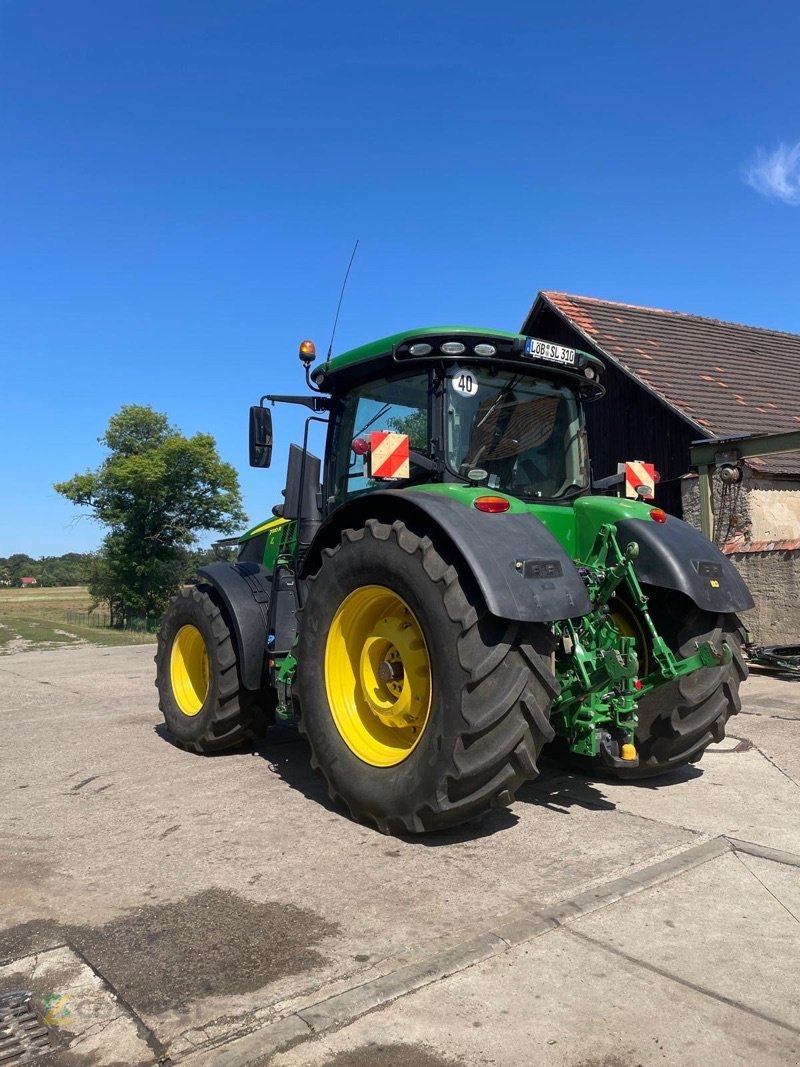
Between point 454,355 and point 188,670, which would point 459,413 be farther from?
point 188,670

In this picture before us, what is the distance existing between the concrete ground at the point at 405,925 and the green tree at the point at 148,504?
36.7 meters

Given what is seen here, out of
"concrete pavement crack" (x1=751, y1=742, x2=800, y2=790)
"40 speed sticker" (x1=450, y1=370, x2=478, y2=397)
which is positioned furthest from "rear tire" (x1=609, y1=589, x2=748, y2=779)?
"40 speed sticker" (x1=450, y1=370, x2=478, y2=397)

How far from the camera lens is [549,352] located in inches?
180

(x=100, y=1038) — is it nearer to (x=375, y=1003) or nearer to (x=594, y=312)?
(x=375, y=1003)

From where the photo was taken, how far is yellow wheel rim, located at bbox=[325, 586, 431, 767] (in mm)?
3997

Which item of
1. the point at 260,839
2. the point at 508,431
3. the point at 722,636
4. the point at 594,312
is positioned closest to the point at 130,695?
the point at 260,839

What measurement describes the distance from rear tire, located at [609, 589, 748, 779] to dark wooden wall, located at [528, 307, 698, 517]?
22.3ft

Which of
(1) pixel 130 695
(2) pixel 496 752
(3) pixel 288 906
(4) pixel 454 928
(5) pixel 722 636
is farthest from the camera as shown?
(1) pixel 130 695

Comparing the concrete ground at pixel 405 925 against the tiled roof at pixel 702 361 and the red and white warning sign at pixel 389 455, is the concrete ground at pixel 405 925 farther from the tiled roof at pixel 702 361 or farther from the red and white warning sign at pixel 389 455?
the tiled roof at pixel 702 361

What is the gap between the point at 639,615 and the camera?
4.61m

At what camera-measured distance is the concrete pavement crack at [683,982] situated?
2.30 m

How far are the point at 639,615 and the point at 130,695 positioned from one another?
6.19m

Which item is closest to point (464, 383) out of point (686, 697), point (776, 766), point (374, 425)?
point (374, 425)

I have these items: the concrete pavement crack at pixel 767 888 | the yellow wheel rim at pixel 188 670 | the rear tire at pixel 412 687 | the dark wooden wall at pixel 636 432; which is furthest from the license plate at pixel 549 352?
the dark wooden wall at pixel 636 432
